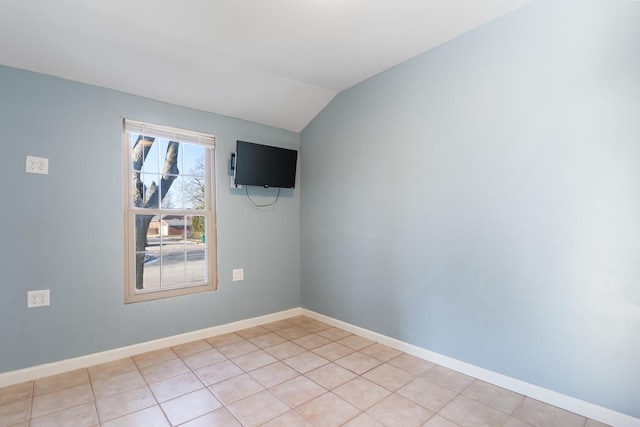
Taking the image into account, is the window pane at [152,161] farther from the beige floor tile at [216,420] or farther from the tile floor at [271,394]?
the beige floor tile at [216,420]

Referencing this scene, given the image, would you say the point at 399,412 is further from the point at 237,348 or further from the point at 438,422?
the point at 237,348

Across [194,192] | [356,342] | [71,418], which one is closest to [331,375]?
[356,342]

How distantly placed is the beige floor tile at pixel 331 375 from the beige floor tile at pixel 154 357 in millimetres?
1219

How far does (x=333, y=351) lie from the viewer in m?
2.69

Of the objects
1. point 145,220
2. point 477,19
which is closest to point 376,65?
point 477,19

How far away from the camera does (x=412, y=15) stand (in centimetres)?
206

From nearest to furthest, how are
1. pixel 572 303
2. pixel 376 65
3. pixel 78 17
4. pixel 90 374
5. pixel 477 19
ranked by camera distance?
pixel 572 303, pixel 78 17, pixel 477 19, pixel 90 374, pixel 376 65

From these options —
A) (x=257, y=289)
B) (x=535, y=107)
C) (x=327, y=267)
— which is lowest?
(x=257, y=289)

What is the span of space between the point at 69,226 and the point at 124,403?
4.52ft

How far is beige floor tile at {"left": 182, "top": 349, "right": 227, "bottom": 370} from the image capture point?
2.45 meters

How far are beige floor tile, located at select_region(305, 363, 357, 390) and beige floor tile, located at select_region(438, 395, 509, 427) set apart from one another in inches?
26.5

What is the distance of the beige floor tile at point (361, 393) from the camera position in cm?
193

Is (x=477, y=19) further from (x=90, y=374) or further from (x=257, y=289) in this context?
(x=90, y=374)

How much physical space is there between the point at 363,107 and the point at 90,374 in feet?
10.4
